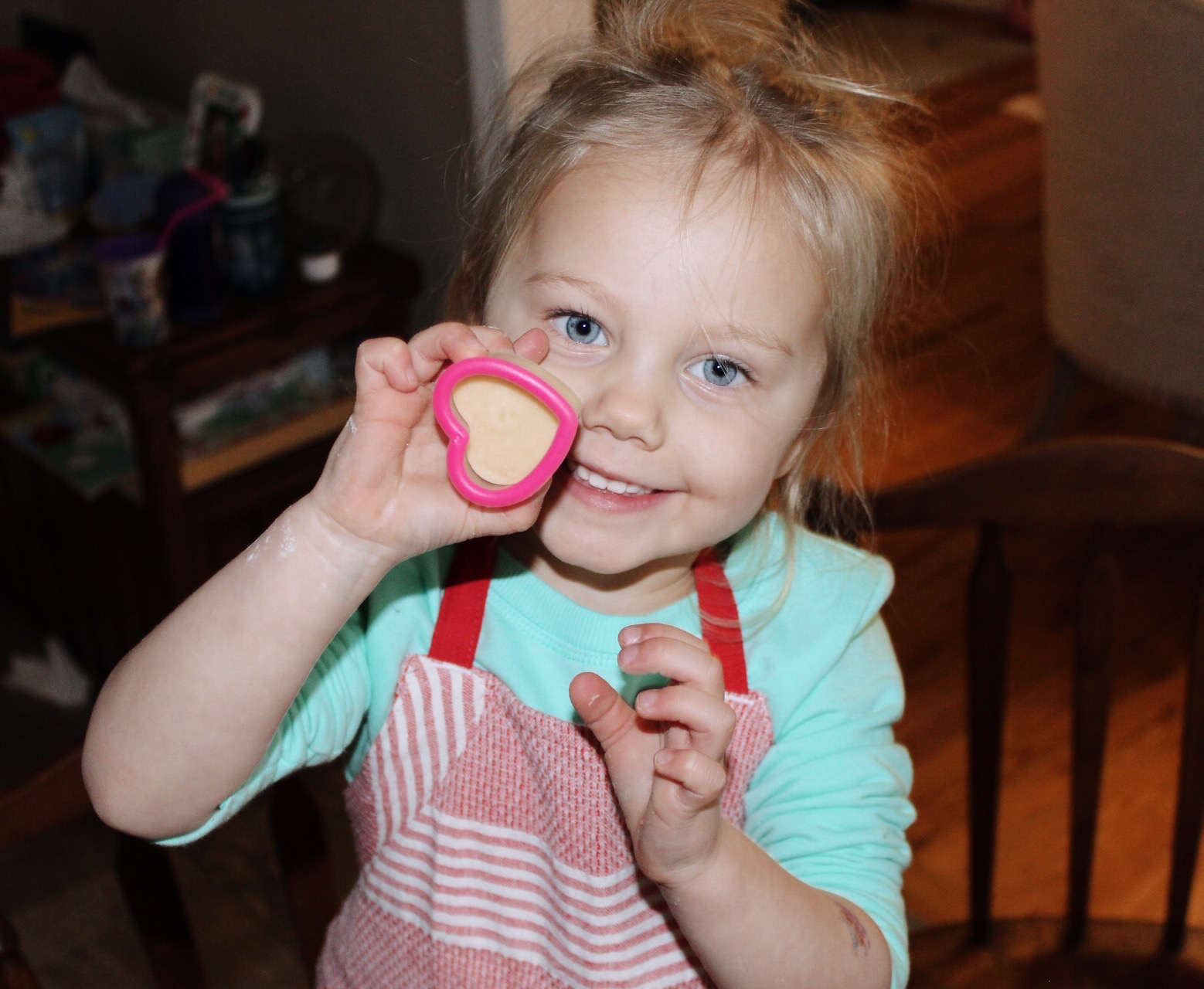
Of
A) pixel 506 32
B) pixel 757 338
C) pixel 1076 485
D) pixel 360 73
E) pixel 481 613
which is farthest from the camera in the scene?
pixel 360 73

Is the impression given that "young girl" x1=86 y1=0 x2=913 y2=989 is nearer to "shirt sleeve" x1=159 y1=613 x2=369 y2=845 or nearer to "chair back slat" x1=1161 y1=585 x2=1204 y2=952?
"shirt sleeve" x1=159 y1=613 x2=369 y2=845

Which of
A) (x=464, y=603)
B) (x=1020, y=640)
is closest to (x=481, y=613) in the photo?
(x=464, y=603)

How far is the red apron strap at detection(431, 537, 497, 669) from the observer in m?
0.92

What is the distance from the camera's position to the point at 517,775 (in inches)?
36.8

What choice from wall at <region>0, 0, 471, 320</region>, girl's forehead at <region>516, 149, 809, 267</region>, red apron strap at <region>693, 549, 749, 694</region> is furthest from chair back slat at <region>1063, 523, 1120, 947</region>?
wall at <region>0, 0, 471, 320</region>

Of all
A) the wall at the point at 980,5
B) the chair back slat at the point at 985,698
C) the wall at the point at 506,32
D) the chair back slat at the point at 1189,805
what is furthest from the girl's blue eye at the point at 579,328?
the wall at the point at 980,5

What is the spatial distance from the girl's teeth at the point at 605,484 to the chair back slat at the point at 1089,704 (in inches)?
16.8

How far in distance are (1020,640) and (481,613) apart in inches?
63.0

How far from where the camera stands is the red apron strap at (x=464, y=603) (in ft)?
3.02

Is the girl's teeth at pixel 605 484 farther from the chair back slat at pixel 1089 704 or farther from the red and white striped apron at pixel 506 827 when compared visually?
the chair back slat at pixel 1089 704

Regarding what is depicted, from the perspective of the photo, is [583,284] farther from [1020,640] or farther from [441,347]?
[1020,640]

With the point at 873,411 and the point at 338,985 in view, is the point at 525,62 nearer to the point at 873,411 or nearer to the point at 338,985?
the point at 873,411

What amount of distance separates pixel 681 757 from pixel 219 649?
0.27m

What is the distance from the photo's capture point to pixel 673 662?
0.73m
